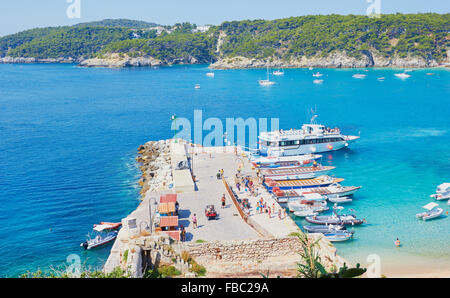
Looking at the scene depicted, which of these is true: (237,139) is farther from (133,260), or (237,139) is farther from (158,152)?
(133,260)

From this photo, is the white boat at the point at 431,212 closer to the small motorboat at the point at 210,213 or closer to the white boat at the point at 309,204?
the white boat at the point at 309,204

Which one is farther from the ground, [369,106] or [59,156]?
[369,106]

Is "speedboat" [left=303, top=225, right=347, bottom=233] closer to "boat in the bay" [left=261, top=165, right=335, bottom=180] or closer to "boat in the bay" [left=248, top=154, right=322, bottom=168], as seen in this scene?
"boat in the bay" [left=261, top=165, right=335, bottom=180]

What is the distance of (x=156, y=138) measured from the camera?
66188 mm

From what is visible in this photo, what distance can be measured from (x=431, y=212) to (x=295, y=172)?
14.4 meters

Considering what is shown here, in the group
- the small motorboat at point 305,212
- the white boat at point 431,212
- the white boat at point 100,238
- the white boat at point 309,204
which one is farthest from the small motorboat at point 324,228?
the white boat at point 100,238

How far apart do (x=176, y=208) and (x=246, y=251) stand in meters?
7.08

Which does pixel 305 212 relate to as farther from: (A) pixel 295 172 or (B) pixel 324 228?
(A) pixel 295 172

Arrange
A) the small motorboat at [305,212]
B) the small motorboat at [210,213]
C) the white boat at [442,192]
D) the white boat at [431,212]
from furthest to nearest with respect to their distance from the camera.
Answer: the white boat at [442,192], the small motorboat at [305,212], the white boat at [431,212], the small motorboat at [210,213]

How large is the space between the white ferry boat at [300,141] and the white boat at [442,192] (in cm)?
1796

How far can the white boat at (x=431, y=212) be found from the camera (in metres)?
34.3

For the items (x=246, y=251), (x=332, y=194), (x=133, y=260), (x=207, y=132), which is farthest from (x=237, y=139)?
(x=133, y=260)

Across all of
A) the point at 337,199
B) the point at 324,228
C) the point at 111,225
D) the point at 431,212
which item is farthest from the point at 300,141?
the point at 111,225
